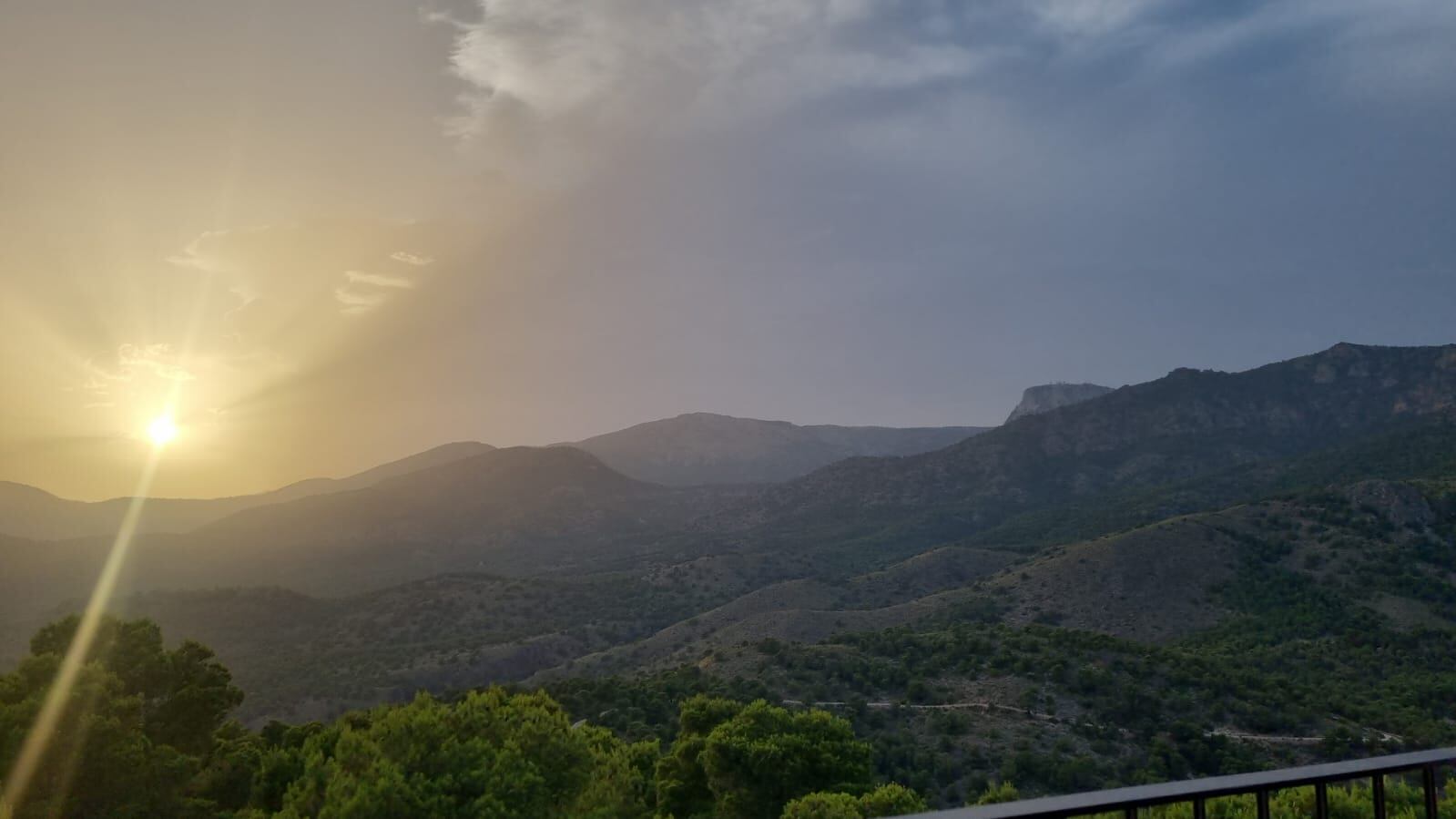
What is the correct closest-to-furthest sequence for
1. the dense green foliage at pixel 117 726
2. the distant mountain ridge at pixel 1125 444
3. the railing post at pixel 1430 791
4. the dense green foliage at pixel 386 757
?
the railing post at pixel 1430 791 < the dense green foliage at pixel 386 757 < the dense green foliage at pixel 117 726 < the distant mountain ridge at pixel 1125 444

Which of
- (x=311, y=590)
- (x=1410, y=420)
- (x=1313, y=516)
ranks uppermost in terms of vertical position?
(x=1410, y=420)

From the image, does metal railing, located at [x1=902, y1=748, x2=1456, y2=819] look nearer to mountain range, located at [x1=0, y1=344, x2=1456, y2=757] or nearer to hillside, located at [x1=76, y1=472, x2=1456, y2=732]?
mountain range, located at [x1=0, y1=344, x2=1456, y2=757]

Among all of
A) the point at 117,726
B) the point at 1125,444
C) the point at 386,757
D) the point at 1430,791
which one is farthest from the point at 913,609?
the point at 1125,444

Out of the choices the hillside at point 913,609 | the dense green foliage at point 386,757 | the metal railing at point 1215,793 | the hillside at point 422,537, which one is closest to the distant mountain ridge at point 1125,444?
the hillside at point 422,537

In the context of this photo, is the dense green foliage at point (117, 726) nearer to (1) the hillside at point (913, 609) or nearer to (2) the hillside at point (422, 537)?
(1) the hillside at point (913, 609)

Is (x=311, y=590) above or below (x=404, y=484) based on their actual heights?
below

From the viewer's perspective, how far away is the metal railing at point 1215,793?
3.13m

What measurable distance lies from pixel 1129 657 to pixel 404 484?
497 feet

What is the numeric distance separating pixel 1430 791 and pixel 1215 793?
205 centimetres

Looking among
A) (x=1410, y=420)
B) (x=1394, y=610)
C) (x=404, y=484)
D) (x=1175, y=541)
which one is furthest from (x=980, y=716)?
(x=404, y=484)

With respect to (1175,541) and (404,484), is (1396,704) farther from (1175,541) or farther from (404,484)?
(404,484)

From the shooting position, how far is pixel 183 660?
21953 millimetres

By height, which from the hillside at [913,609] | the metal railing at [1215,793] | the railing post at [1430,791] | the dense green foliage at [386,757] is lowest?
the hillside at [913,609]

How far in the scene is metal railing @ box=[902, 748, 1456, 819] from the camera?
3.13 m
